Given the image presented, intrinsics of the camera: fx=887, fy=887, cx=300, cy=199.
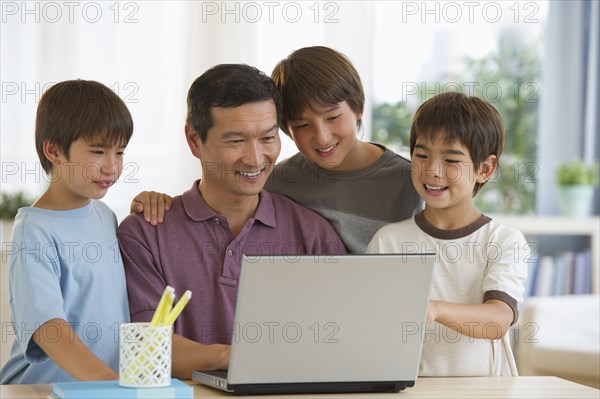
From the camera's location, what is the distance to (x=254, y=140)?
1.95 m

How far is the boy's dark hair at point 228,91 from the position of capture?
76.8 inches

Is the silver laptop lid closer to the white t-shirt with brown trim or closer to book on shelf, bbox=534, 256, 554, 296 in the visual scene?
the white t-shirt with brown trim

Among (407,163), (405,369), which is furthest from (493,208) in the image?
(405,369)

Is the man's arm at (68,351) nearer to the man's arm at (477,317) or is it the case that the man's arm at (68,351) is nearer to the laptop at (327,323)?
the laptop at (327,323)

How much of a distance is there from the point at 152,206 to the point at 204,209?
116mm

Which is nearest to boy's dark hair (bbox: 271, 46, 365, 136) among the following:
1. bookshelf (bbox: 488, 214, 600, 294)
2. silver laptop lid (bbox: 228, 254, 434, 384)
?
silver laptop lid (bbox: 228, 254, 434, 384)

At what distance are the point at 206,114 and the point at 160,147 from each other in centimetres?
150

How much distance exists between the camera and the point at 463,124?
6.33 feet

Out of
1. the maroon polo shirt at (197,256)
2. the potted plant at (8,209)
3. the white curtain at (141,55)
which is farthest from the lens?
the white curtain at (141,55)

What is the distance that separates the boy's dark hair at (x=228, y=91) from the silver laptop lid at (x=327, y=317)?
633 mm

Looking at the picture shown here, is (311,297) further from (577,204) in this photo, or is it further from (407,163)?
(577,204)

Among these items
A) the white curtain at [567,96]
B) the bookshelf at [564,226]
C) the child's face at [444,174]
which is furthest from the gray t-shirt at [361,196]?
the white curtain at [567,96]

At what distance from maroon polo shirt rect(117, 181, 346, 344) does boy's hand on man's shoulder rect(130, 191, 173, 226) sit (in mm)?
15

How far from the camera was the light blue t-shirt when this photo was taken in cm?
160
